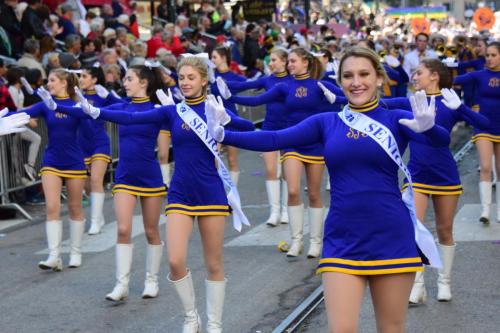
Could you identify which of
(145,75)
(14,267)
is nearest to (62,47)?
(14,267)

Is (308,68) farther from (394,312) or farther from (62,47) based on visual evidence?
(62,47)

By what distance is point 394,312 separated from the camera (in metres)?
5.02

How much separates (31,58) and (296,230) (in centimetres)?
711

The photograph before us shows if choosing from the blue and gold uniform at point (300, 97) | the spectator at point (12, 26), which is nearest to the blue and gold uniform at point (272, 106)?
the blue and gold uniform at point (300, 97)

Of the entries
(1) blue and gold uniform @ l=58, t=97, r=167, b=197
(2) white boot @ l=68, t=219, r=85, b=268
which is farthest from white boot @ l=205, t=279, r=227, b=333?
(2) white boot @ l=68, t=219, r=85, b=268

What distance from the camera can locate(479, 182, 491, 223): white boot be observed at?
11109 millimetres

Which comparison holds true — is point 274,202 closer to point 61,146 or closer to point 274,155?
point 274,155

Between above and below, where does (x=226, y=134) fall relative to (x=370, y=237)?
above

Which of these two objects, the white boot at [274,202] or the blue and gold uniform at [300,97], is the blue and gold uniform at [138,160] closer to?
the blue and gold uniform at [300,97]

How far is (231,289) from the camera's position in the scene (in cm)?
858

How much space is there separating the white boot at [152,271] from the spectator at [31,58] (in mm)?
7676

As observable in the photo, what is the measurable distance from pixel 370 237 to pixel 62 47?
14812mm

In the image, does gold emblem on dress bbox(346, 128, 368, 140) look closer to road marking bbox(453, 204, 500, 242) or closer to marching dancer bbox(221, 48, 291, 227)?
road marking bbox(453, 204, 500, 242)

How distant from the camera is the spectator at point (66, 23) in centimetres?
1945
